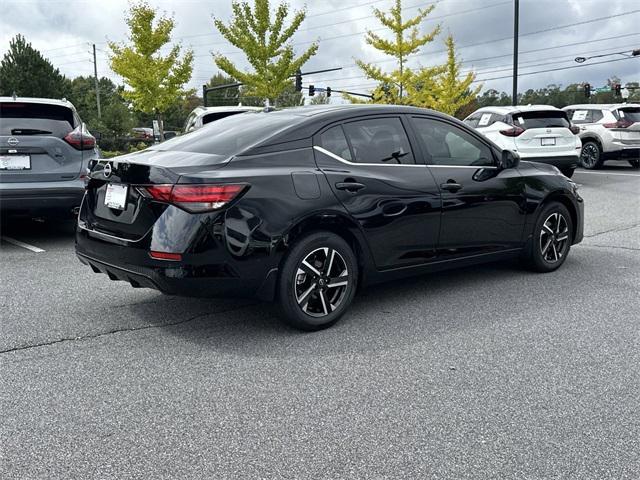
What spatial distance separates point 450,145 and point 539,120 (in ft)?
30.5

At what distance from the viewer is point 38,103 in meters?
7.55

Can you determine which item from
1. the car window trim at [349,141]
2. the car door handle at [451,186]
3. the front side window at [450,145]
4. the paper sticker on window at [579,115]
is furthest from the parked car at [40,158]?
the paper sticker on window at [579,115]

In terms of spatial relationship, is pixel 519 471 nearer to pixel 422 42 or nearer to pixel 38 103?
pixel 38 103

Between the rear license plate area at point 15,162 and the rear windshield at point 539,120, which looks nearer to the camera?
the rear license plate area at point 15,162

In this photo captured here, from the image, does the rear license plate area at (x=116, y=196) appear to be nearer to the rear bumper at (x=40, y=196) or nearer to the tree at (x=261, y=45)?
the rear bumper at (x=40, y=196)

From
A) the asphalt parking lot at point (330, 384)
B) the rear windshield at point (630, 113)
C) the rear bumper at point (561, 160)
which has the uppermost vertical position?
the rear windshield at point (630, 113)

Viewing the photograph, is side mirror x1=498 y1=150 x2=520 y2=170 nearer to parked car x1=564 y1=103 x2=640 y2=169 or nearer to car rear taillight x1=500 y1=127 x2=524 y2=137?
car rear taillight x1=500 y1=127 x2=524 y2=137

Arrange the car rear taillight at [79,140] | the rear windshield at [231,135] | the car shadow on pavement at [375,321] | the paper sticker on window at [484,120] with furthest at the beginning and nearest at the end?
the paper sticker on window at [484,120], the car rear taillight at [79,140], the rear windshield at [231,135], the car shadow on pavement at [375,321]

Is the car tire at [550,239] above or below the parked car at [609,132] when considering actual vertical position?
below

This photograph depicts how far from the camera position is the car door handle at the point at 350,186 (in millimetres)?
4512

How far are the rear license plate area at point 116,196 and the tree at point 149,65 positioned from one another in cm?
2749

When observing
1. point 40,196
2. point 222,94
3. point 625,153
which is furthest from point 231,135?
point 222,94

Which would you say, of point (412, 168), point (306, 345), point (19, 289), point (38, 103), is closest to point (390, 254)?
point (412, 168)

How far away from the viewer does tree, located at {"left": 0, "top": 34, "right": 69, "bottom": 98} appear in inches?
2212
